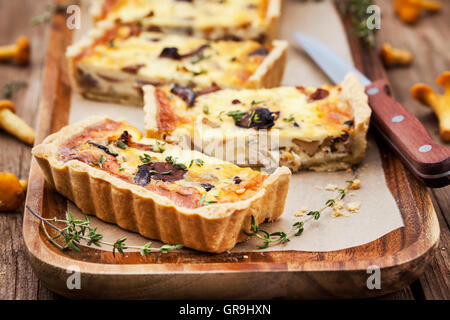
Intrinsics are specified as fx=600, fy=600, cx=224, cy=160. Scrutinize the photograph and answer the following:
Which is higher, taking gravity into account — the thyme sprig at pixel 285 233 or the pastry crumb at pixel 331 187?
the thyme sprig at pixel 285 233

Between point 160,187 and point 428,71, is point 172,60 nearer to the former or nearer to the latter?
point 160,187

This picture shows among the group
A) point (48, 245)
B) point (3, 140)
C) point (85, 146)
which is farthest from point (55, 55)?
point (48, 245)

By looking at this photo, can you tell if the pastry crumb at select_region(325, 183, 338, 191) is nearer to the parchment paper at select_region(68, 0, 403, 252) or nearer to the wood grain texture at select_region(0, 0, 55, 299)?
the parchment paper at select_region(68, 0, 403, 252)

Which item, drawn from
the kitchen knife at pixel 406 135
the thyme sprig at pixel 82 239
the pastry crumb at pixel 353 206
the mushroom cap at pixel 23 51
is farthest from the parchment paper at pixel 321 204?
the mushroom cap at pixel 23 51

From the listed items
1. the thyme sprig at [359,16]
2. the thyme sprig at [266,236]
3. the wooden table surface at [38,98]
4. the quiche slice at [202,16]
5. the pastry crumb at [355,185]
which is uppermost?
the quiche slice at [202,16]

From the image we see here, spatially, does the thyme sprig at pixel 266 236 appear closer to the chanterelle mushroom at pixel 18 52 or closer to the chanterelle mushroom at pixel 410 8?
the chanterelle mushroom at pixel 18 52

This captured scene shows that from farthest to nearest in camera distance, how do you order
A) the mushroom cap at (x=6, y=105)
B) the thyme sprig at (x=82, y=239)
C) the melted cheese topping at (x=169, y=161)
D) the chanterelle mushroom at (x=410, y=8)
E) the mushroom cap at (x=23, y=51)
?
the chanterelle mushroom at (x=410, y=8) < the mushroom cap at (x=23, y=51) < the mushroom cap at (x=6, y=105) < the melted cheese topping at (x=169, y=161) < the thyme sprig at (x=82, y=239)

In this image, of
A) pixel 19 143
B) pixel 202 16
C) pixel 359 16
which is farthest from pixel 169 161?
pixel 359 16
